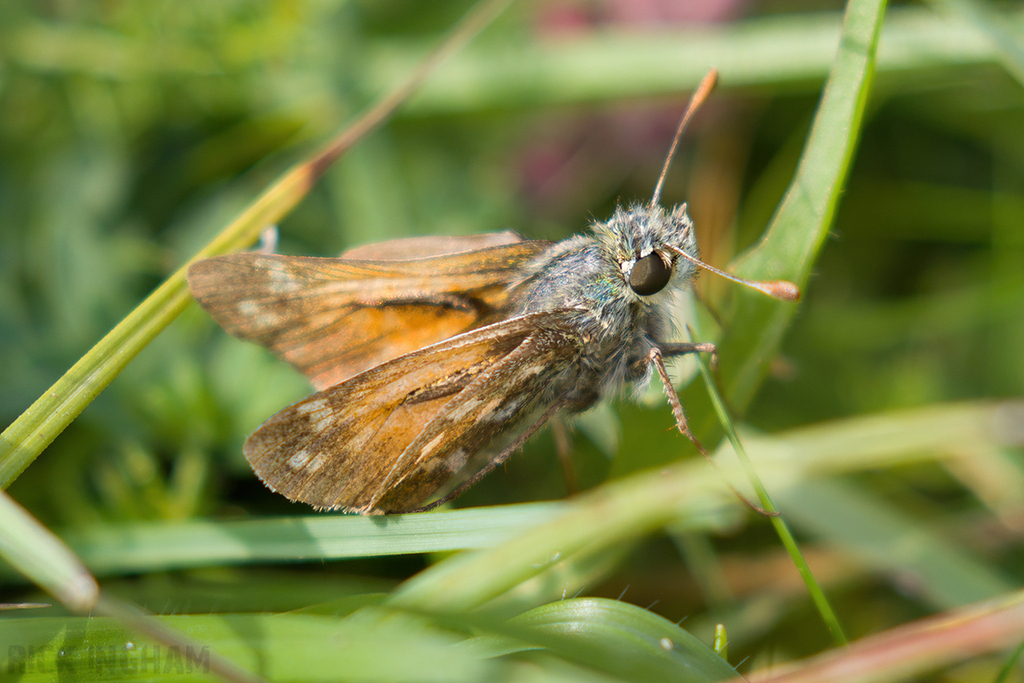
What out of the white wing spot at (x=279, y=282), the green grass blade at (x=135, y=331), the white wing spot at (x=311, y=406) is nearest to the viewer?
the green grass blade at (x=135, y=331)

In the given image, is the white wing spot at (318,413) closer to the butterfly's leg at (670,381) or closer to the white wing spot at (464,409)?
the white wing spot at (464,409)

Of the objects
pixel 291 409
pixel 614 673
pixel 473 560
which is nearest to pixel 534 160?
pixel 291 409

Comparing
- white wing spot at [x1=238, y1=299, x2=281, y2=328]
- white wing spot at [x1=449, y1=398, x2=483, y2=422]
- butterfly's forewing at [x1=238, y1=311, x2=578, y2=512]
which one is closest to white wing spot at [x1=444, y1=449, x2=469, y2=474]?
butterfly's forewing at [x1=238, y1=311, x2=578, y2=512]

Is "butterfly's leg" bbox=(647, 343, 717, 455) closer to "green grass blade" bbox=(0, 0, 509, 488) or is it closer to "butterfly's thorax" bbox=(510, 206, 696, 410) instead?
"butterfly's thorax" bbox=(510, 206, 696, 410)

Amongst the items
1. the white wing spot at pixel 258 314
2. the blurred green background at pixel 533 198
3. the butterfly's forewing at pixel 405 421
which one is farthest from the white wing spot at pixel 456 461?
the white wing spot at pixel 258 314

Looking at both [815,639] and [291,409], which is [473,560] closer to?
[291,409]

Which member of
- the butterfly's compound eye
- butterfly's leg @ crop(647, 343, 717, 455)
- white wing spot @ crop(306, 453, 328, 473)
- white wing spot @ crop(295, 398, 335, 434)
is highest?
the butterfly's compound eye
